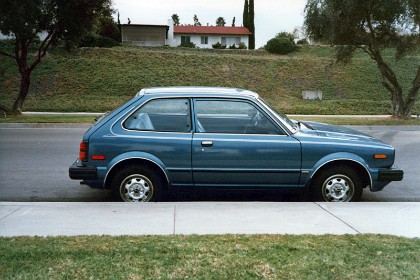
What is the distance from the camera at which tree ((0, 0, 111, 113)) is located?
61.0ft

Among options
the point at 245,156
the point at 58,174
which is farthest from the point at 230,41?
the point at 245,156

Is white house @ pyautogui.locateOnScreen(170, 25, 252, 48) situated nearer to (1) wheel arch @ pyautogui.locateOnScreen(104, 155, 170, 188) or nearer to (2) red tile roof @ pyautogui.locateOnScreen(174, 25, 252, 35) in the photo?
(2) red tile roof @ pyautogui.locateOnScreen(174, 25, 252, 35)

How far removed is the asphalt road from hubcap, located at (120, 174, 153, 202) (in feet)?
2.45

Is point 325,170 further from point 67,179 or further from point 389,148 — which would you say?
point 67,179

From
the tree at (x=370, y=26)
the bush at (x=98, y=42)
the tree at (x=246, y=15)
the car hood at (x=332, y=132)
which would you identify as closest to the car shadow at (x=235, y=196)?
the car hood at (x=332, y=132)

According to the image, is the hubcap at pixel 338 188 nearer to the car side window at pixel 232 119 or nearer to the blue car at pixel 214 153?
the blue car at pixel 214 153

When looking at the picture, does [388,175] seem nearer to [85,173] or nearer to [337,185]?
[337,185]

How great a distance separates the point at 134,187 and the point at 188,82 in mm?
28232

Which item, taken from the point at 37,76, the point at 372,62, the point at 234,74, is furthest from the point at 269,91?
the point at 37,76

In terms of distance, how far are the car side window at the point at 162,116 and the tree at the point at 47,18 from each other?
46.2 ft

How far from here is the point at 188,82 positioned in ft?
112

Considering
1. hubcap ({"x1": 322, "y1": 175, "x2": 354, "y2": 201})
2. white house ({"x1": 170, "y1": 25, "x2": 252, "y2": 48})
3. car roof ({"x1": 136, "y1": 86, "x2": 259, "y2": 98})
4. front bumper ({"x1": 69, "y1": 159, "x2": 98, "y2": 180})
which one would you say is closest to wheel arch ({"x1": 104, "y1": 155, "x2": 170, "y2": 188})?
front bumper ({"x1": 69, "y1": 159, "x2": 98, "y2": 180})

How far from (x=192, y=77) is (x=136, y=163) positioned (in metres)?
29.2

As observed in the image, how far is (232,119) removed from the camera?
21.6ft
